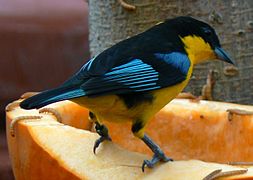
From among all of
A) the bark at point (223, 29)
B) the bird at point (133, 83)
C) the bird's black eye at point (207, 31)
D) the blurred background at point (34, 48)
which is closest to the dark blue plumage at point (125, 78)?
the bird at point (133, 83)

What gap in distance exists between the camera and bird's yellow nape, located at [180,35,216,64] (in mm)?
1982

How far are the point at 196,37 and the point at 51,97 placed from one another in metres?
0.47

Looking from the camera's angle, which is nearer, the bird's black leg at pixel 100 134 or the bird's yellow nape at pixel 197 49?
the bird's black leg at pixel 100 134

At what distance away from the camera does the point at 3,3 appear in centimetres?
450

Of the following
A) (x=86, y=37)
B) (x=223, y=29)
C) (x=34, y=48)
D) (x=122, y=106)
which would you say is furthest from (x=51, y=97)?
(x=86, y=37)

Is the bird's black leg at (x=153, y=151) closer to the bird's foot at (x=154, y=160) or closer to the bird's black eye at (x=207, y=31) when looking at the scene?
the bird's foot at (x=154, y=160)

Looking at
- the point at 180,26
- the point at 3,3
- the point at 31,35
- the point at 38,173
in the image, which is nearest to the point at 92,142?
the point at 38,173

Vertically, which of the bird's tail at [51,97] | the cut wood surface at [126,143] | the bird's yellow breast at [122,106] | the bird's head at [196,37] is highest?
the bird's head at [196,37]

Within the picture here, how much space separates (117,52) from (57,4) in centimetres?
287

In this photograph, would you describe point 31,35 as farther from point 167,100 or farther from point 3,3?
point 167,100

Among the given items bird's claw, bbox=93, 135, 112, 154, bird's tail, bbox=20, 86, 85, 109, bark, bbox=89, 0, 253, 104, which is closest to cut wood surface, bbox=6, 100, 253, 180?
bird's claw, bbox=93, 135, 112, 154

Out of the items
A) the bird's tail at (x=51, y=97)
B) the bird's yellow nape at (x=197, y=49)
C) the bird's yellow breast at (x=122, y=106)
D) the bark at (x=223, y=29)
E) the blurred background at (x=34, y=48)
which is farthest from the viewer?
the blurred background at (x=34, y=48)

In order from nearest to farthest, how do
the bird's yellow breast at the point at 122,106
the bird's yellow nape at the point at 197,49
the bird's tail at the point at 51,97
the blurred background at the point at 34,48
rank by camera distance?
1. the bird's tail at the point at 51,97
2. the bird's yellow breast at the point at 122,106
3. the bird's yellow nape at the point at 197,49
4. the blurred background at the point at 34,48

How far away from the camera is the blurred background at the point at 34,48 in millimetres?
4055
